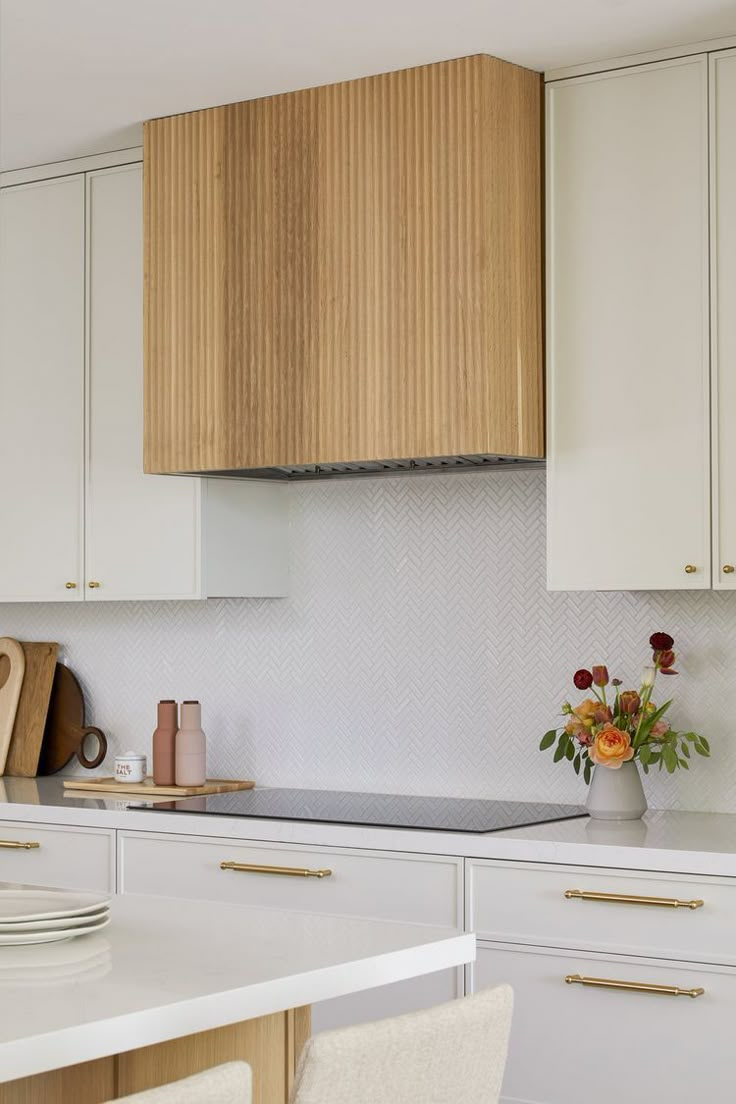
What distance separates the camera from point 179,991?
1.49 m

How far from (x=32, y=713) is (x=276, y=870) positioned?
1359 millimetres

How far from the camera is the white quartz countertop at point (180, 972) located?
1.36m

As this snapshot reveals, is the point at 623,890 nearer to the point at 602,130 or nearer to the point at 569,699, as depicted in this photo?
the point at 569,699

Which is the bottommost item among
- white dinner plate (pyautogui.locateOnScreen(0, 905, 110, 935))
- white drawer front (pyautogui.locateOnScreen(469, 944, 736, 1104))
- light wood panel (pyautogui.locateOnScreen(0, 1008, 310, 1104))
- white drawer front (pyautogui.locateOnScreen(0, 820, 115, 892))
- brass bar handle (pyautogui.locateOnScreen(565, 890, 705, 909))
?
white drawer front (pyautogui.locateOnScreen(469, 944, 736, 1104))

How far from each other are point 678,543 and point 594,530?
191mm

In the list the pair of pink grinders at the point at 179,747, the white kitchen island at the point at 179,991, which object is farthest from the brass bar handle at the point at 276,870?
the white kitchen island at the point at 179,991

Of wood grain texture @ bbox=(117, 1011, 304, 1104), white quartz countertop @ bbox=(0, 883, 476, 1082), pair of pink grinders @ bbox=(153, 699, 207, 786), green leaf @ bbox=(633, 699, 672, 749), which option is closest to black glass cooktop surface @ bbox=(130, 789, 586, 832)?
pair of pink grinders @ bbox=(153, 699, 207, 786)

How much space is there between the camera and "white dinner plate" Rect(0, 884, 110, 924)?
1.70m

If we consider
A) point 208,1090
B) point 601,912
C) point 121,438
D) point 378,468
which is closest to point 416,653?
point 378,468

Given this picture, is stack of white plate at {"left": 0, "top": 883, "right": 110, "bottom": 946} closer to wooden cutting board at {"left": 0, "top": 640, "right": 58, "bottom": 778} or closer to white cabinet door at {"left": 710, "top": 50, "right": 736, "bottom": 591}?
white cabinet door at {"left": 710, "top": 50, "right": 736, "bottom": 591}

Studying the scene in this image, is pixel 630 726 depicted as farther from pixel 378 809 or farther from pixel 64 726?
pixel 64 726

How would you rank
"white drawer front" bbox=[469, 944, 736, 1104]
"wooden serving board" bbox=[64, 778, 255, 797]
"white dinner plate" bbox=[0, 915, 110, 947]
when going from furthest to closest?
"wooden serving board" bbox=[64, 778, 255, 797] < "white drawer front" bbox=[469, 944, 736, 1104] < "white dinner plate" bbox=[0, 915, 110, 947]

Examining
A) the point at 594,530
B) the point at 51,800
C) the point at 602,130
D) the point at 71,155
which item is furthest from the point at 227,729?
the point at 602,130

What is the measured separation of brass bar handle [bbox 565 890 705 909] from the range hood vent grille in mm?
943
